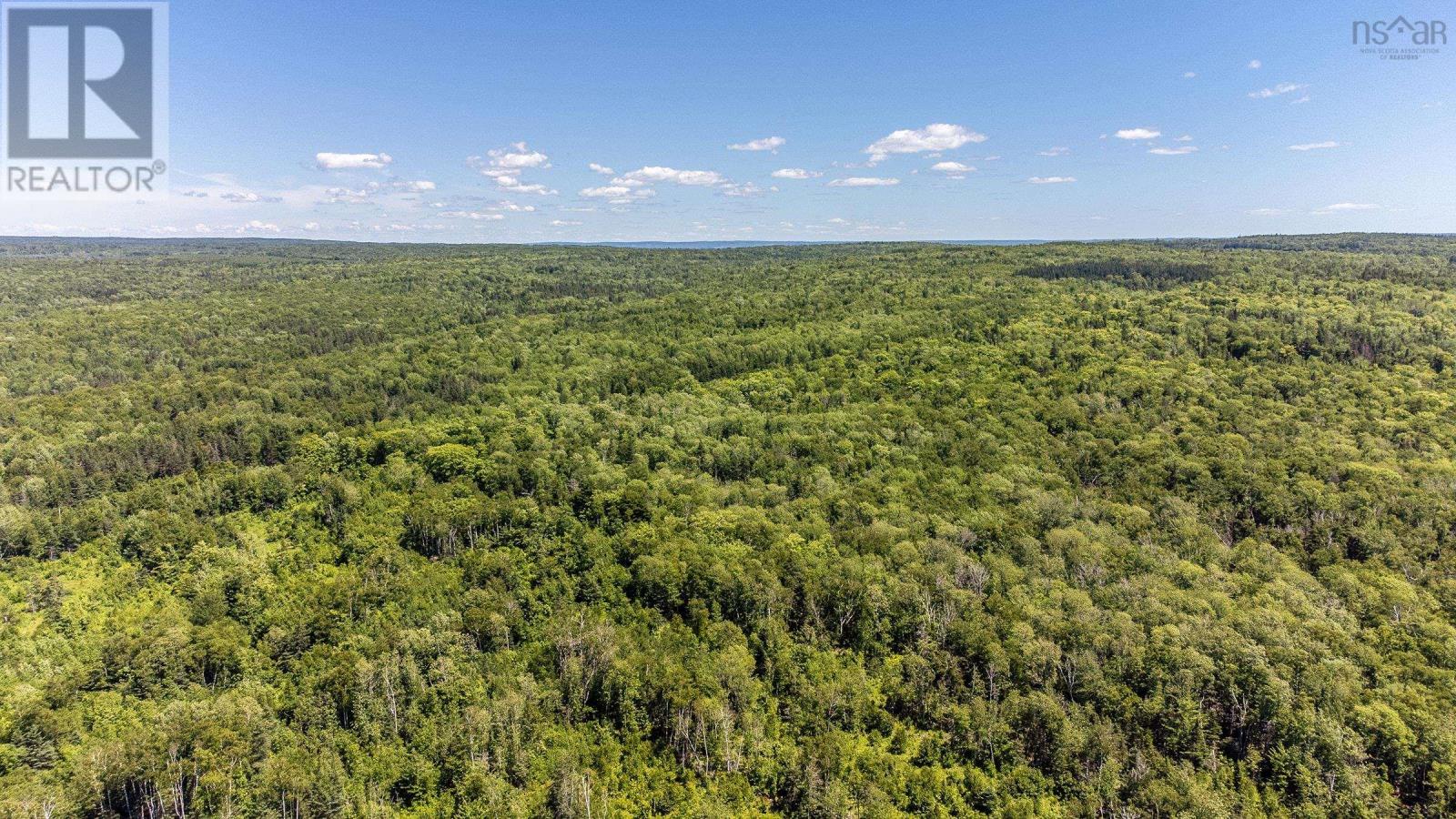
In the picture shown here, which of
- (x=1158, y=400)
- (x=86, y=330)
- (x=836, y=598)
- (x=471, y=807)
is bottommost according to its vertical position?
(x=471, y=807)

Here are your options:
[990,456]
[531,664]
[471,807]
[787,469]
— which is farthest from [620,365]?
[471,807]

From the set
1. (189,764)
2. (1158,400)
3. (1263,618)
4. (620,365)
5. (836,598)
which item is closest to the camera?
(189,764)

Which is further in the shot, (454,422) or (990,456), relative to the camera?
(454,422)

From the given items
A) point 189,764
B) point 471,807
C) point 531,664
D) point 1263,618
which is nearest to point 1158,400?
point 1263,618

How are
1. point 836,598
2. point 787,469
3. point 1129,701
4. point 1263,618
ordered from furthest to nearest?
1. point 787,469
2. point 836,598
3. point 1263,618
4. point 1129,701

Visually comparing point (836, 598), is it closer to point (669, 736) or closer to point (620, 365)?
point (669, 736)

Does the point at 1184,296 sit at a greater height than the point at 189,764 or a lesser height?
greater

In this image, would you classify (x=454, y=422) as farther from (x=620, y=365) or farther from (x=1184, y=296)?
(x=1184, y=296)
